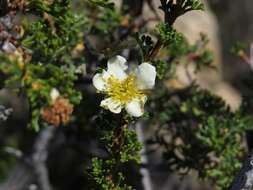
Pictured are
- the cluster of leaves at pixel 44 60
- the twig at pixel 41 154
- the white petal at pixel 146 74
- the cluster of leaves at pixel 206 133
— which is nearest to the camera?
the cluster of leaves at pixel 44 60

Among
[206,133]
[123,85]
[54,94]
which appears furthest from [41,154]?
[54,94]

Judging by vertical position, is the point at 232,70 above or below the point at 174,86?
above

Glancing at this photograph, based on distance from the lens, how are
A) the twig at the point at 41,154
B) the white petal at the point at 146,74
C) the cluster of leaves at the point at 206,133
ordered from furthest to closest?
the twig at the point at 41,154
the cluster of leaves at the point at 206,133
the white petal at the point at 146,74

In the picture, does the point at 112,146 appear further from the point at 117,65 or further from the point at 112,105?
the point at 117,65

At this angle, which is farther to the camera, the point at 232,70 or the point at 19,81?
the point at 232,70

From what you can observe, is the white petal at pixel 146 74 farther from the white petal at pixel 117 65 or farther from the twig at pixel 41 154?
the twig at pixel 41 154

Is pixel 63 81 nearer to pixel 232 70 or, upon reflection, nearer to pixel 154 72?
pixel 154 72

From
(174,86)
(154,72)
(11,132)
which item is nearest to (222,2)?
(11,132)

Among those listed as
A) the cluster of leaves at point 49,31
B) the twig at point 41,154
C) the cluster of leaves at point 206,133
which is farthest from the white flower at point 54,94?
the twig at point 41,154

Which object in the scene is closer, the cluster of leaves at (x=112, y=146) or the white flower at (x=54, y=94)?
the white flower at (x=54, y=94)
